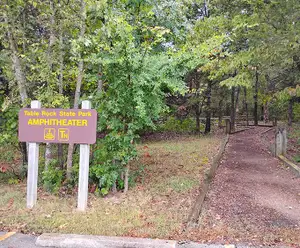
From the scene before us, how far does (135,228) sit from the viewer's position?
13.4 ft

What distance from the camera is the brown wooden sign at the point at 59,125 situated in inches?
190


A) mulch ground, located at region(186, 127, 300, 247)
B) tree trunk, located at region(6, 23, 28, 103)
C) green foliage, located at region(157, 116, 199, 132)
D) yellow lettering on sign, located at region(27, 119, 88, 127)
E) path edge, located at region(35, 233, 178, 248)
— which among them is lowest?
path edge, located at region(35, 233, 178, 248)

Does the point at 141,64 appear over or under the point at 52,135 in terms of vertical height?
over

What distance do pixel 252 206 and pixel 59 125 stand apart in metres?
3.53

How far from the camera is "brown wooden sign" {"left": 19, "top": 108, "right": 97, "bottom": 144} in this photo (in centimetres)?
483

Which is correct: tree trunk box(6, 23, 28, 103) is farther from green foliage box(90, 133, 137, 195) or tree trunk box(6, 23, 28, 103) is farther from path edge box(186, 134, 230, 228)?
path edge box(186, 134, 230, 228)

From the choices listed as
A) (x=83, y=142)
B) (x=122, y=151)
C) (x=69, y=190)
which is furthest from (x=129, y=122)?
(x=69, y=190)

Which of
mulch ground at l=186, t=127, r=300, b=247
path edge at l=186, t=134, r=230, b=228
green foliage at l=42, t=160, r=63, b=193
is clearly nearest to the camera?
mulch ground at l=186, t=127, r=300, b=247

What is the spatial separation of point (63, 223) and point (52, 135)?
1.43 meters

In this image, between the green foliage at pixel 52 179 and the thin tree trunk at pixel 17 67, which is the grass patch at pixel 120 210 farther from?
the thin tree trunk at pixel 17 67

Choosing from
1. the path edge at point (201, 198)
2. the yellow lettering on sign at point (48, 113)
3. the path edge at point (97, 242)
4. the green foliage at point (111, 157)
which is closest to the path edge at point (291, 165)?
the path edge at point (201, 198)

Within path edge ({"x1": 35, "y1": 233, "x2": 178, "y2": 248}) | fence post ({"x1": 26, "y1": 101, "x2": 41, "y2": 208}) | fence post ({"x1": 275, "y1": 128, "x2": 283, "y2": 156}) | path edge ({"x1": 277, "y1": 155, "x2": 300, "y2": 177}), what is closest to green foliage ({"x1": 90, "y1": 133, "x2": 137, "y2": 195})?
fence post ({"x1": 26, "y1": 101, "x2": 41, "y2": 208})

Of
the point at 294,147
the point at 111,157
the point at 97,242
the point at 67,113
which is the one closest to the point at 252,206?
the point at 111,157

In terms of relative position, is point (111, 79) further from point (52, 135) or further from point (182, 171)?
point (182, 171)
